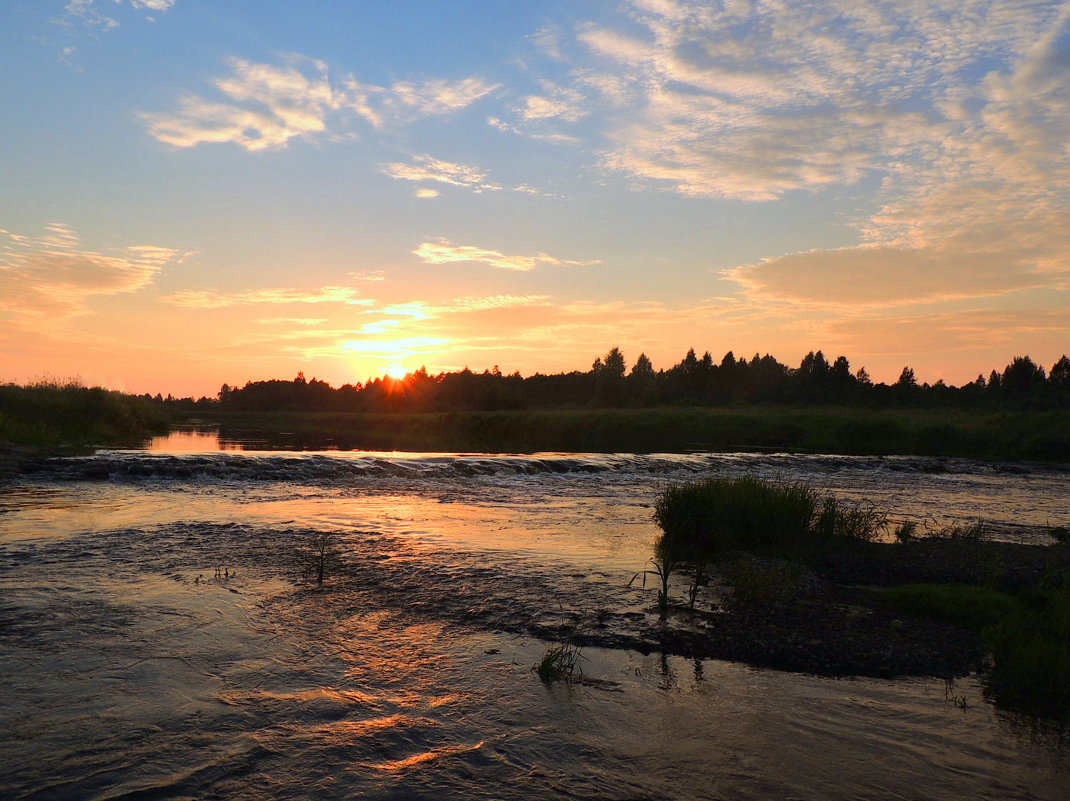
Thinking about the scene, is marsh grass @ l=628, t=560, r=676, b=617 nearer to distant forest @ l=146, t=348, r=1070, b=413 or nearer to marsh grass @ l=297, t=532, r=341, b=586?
marsh grass @ l=297, t=532, r=341, b=586

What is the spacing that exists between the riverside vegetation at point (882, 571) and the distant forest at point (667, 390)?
69.6 m

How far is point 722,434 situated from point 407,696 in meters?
57.2

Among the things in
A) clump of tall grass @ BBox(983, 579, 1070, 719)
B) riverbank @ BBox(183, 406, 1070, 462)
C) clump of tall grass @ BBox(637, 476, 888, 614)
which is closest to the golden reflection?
clump of tall grass @ BBox(983, 579, 1070, 719)

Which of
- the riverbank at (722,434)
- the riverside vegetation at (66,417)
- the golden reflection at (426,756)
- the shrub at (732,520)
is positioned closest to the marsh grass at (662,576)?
the shrub at (732,520)

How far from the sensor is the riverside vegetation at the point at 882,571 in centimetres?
740

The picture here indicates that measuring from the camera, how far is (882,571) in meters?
11.9

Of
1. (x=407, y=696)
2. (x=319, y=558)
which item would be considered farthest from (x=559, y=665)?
(x=319, y=558)

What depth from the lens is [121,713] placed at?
6.18 meters

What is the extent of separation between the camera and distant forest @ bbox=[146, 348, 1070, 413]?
286 feet

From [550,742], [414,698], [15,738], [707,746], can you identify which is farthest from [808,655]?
[15,738]

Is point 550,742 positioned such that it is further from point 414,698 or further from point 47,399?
point 47,399

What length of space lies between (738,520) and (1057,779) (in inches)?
334

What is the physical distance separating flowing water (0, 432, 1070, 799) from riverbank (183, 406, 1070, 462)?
1207 inches

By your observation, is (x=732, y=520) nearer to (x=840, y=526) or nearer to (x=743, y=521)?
(x=743, y=521)
